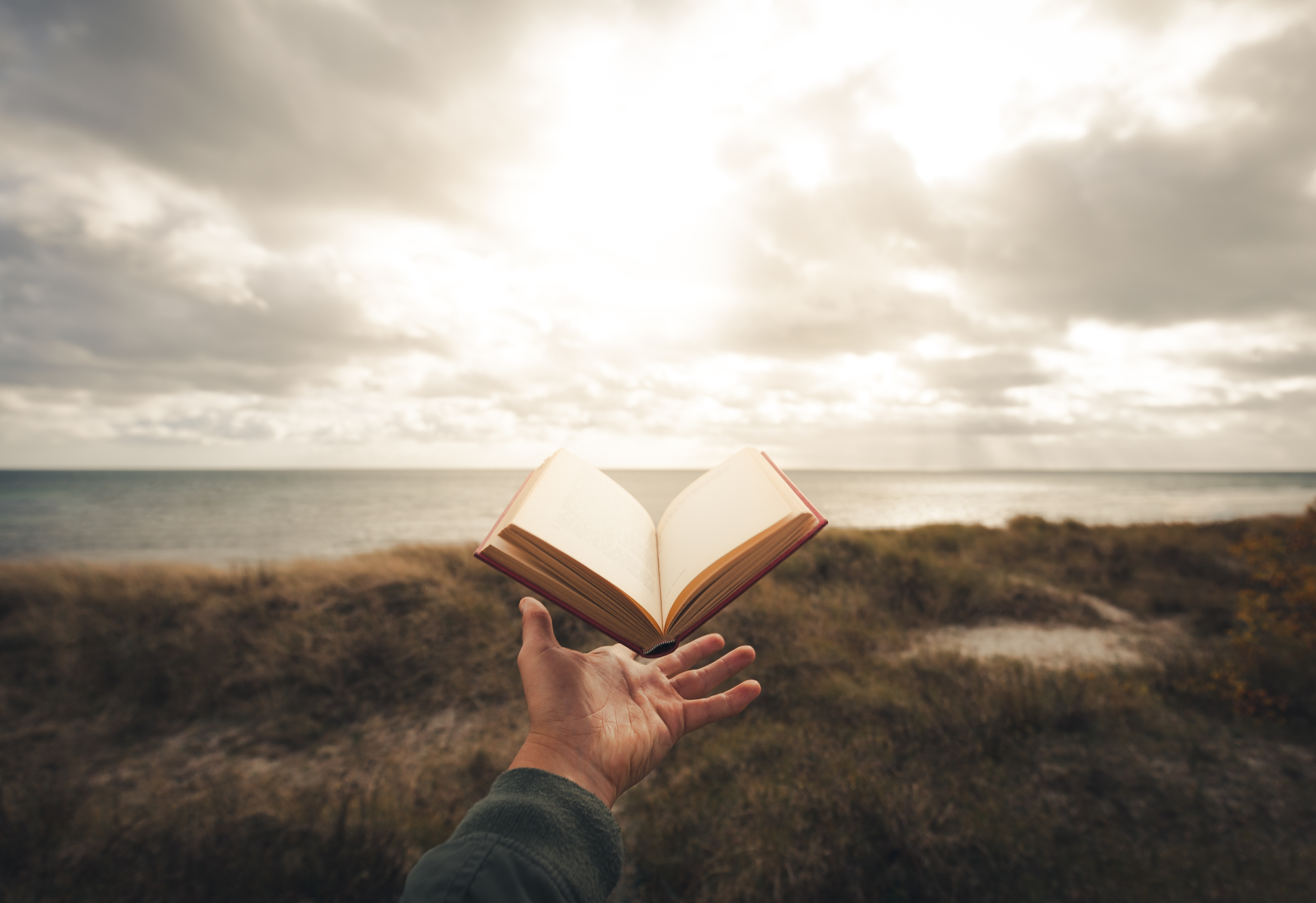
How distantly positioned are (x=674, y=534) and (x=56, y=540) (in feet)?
108

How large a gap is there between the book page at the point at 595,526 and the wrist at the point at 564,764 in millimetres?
468

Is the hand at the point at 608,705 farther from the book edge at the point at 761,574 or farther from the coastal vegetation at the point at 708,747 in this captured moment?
the coastal vegetation at the point at 708,747

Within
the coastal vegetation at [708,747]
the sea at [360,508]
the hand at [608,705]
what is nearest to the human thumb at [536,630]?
the hand at [608,705]

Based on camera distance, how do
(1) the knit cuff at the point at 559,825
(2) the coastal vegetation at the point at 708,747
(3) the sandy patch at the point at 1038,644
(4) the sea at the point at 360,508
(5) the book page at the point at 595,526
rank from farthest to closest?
1. (4) the sea at the point at 360,508
2. (3) the sandy patch at the point at 1038,644
3. (2) the coastal vegetation at the point at 708,747
4. (5) the book page at the point at 595,526
5. (1) the knit cuff at the point at 559,825

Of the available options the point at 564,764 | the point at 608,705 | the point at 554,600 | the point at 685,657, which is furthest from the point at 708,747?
the point at 554,600

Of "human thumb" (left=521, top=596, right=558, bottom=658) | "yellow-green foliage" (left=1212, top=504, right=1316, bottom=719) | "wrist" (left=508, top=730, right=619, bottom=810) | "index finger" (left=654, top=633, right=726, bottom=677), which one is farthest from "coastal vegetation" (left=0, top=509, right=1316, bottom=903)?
"human thumb" (left=521, top=596, right=558, bottom=658)

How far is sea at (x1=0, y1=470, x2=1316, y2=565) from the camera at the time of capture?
20.8 meters

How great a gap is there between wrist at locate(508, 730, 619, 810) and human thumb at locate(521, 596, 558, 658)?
24 cm

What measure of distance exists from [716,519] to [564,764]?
2.83 ft

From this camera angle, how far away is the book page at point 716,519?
4.78ft

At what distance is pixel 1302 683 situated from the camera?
4316 mm

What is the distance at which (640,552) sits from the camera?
170 centimetres

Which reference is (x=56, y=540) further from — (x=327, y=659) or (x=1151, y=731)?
(x=1151, y=731)

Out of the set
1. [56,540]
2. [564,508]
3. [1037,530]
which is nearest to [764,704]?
[564,508]
